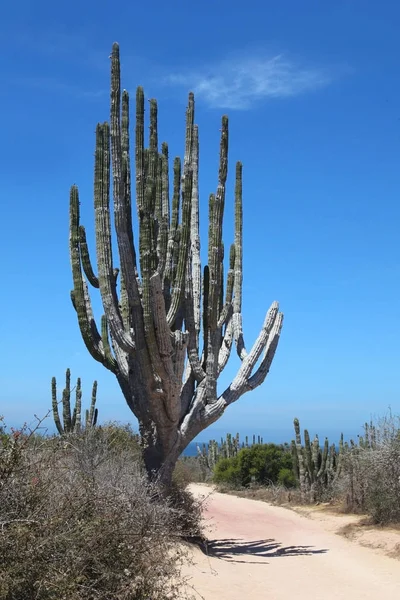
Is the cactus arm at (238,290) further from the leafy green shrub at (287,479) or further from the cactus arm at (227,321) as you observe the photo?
the leafy green shrub at (287,479)

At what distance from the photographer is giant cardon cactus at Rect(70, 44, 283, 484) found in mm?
11625

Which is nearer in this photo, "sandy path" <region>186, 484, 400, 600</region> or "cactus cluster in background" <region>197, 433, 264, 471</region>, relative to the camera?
"sandy path" <region>186, 484, 400, 600</region>

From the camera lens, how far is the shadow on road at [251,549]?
11.9 m

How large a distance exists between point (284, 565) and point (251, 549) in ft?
5.17

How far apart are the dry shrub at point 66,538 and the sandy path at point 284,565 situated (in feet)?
6.18

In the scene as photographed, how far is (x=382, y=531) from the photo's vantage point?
584 inches

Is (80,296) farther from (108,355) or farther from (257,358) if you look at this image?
(257,358)

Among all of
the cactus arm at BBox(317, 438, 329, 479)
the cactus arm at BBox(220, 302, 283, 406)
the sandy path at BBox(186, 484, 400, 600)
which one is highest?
the cactus arm at BBox(220, 302, 283, 406)

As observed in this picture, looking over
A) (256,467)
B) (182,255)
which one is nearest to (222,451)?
(256,467)

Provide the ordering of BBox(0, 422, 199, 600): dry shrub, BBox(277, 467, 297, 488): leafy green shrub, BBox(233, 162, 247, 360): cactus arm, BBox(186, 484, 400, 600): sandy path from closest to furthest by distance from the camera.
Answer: BBox(0, 422, 199, 600): dry shrub < BBox(186, 484, 400, 600): sandy path < BBox(233, 162, 247, 360): cactus arm < BBox(277, 467, 297, 488): leafy green shrub

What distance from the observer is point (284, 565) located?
11461 millimetres

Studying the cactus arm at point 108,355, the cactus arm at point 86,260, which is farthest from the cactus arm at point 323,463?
the cactus arm at point 86,260

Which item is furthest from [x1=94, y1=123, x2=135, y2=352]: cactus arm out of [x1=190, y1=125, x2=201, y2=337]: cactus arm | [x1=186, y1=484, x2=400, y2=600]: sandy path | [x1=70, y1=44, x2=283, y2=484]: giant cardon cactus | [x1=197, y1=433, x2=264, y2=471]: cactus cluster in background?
[x1=197, y1=433, x2=264, y2=471]: cactus cluster in background

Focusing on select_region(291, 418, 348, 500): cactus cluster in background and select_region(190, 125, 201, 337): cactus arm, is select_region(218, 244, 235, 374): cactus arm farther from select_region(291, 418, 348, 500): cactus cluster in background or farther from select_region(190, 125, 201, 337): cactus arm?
select_region(291, 418, 348, 500): cactus cluster in background
